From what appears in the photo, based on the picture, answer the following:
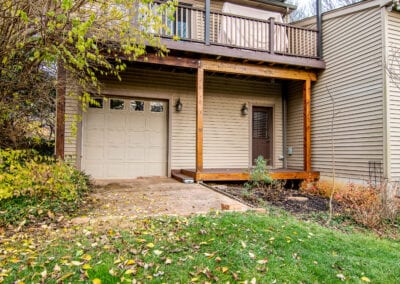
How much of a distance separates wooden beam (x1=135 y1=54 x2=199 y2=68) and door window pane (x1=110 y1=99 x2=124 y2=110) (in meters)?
1.84

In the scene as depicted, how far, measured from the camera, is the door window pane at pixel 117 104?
25.5 ft

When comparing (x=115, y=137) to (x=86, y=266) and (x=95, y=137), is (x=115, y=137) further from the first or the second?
(x=86, y=266)

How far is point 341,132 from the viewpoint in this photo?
7.32 meters

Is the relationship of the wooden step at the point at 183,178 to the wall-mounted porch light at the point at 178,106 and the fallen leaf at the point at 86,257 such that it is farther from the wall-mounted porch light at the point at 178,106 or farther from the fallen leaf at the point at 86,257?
the fallen leaf at the point at 86,257

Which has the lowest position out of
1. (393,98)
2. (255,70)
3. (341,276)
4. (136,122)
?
(341,276)

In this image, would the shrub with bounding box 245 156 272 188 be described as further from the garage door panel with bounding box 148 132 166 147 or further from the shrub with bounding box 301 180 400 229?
the garage door panel with bounding box 148 132 166 147

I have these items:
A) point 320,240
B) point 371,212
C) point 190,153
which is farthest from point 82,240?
point 190,153

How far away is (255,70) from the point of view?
24.4 feet

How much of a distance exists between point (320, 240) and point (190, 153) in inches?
214

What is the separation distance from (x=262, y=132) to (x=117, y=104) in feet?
15.6

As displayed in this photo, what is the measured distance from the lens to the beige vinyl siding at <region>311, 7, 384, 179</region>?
641 centimetres

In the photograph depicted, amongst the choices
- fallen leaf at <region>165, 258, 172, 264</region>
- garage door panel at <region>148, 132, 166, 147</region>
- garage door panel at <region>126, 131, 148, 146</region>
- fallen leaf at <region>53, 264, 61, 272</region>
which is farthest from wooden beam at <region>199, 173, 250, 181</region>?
fallen leaf at <region>53, 264, 61, 272</region>

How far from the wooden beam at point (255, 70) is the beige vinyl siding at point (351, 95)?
0.62 m

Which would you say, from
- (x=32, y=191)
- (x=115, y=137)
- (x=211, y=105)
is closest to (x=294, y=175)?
(x=211, y=105)
